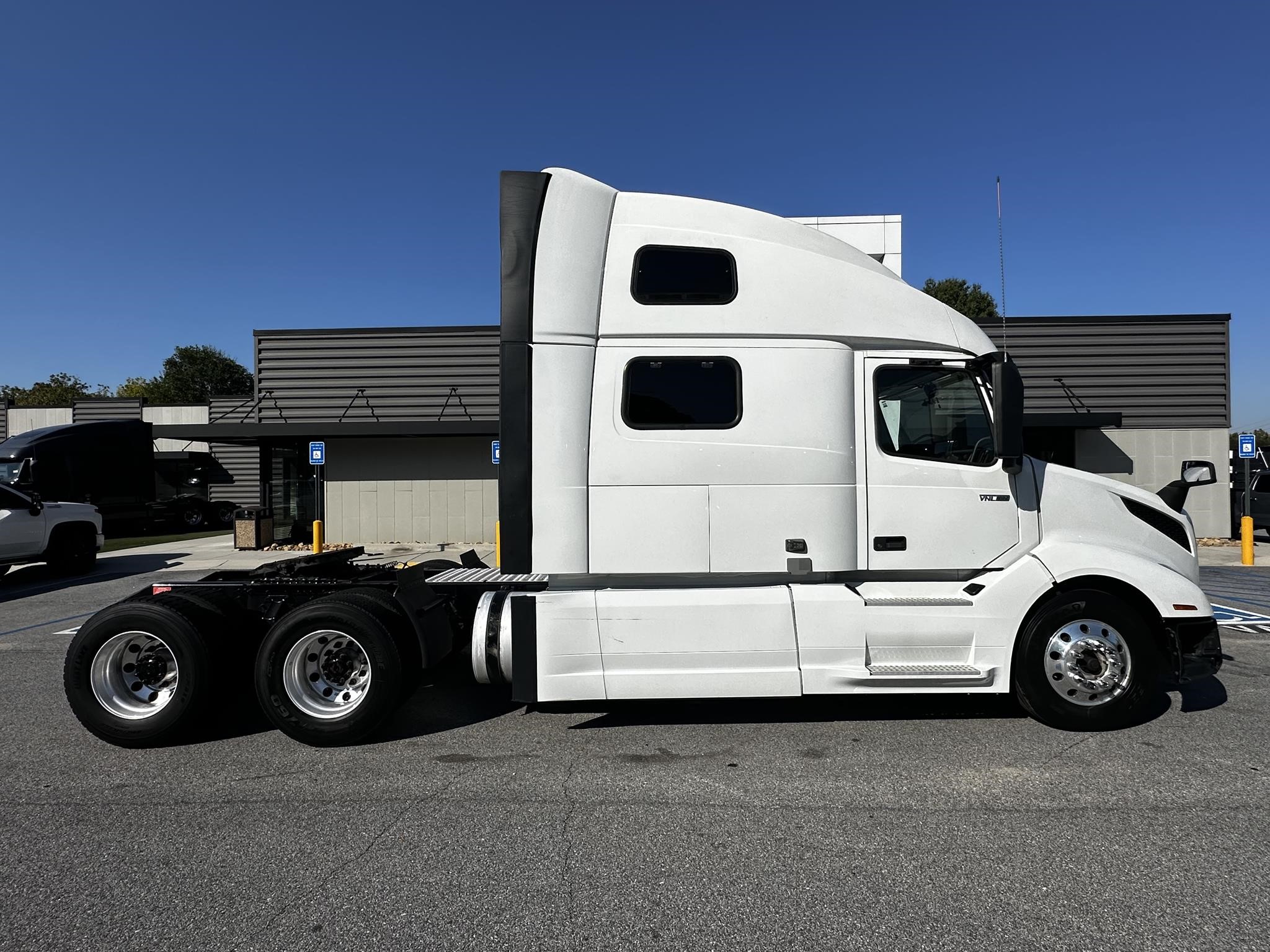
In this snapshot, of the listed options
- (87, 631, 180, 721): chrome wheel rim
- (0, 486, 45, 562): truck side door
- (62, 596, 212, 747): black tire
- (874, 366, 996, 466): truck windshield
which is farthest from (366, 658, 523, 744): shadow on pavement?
(0, 486, 45, 562): truck side door

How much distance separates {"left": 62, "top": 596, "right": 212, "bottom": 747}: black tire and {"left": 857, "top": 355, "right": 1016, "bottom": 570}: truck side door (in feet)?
14.5

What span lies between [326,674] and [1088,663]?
16.3 ft

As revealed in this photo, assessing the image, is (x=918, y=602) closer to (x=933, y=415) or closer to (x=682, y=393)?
(x=933, y=415)

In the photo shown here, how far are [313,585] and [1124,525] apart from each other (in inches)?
223

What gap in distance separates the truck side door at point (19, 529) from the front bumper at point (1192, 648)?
15.0 m

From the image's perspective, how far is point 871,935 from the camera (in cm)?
251

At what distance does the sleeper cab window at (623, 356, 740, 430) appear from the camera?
441 cm

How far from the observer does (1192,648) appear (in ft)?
14.7

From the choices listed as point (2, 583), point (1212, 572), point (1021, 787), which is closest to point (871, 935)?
point (1021, 787)

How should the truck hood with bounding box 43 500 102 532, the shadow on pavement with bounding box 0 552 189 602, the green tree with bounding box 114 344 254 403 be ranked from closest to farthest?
the shadow on pavement with bounding box 0 552 189 602
the truck hood with bounding box 43 500 102 532
the green tree with bounding box 114 344 254 403

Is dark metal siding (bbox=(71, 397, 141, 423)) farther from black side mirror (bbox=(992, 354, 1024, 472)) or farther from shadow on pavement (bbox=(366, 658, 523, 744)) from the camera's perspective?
black side mirror (bbox=(992, 354, 1024, 472))

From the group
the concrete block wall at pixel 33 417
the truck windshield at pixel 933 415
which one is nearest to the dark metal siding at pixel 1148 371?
the truck windshield at pixel 933 415

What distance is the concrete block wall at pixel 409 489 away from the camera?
1630 cm

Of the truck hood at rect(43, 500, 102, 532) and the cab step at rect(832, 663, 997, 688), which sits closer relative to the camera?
the cab step at rect(832, 663, 997, 688)
